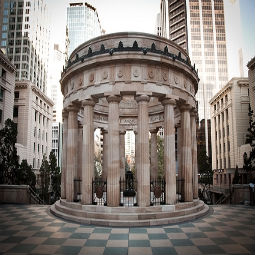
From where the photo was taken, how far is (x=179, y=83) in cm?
1731

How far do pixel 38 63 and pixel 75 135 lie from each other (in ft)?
345

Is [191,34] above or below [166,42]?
above

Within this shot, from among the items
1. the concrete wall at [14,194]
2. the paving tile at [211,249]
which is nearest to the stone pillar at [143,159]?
the paving tile at [211,249]

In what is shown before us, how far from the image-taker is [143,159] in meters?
15.1

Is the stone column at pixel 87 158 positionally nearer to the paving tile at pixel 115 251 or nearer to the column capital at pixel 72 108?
the column capital at pixel 72 108

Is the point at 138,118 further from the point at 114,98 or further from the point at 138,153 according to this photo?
the point at 138,153

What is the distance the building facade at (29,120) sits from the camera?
2392 inches

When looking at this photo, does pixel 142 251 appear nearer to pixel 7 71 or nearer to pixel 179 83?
pixel 179 83

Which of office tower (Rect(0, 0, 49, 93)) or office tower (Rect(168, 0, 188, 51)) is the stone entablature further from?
office tower (Rect(168, 0, 188, 51))

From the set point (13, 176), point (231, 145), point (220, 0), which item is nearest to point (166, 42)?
point (13, 176)

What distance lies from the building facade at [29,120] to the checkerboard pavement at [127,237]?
46.1m

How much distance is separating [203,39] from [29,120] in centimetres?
9671

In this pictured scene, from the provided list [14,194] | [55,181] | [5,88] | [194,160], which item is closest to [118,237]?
[194,160]

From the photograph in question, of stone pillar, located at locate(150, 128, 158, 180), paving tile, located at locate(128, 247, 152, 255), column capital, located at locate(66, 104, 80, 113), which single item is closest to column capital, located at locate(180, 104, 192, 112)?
stone pillar, located at locate(150, 128, 158, 180)
